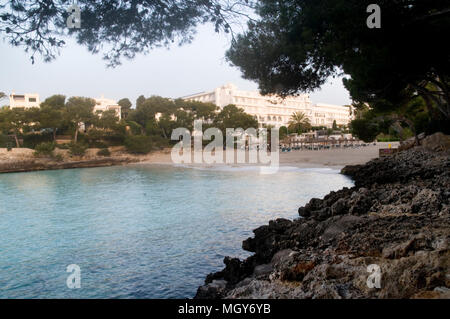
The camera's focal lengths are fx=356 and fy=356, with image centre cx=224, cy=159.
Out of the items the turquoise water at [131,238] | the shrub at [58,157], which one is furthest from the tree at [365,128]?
the shrub at [58,157]

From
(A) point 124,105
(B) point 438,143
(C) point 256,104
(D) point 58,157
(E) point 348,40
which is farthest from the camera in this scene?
(C) point 256,104

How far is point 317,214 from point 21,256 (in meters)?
7.07

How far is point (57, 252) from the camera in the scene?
8.66m

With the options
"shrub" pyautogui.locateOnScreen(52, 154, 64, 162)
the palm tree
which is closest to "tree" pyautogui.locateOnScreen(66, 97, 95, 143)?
"shrub" pyautogui.locateOnScreen(52, 154, 64, 162)

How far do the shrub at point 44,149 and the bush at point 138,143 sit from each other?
9.84 m

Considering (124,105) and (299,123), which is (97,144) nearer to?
(124,105)

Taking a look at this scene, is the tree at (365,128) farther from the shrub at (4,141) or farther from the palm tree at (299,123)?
the palm tree at (299,123)

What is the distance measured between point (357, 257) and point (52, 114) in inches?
1895

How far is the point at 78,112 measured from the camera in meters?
48.0

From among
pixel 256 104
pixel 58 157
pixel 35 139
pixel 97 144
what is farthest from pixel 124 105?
pixel 256 104

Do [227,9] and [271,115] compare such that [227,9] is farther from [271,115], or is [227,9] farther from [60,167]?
[271,115]

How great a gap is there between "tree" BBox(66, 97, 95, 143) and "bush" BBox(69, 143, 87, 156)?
2.88ft

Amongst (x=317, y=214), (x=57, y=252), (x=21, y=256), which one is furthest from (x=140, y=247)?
(x=317, y=214)

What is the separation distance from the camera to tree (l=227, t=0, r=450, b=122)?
6.57m
